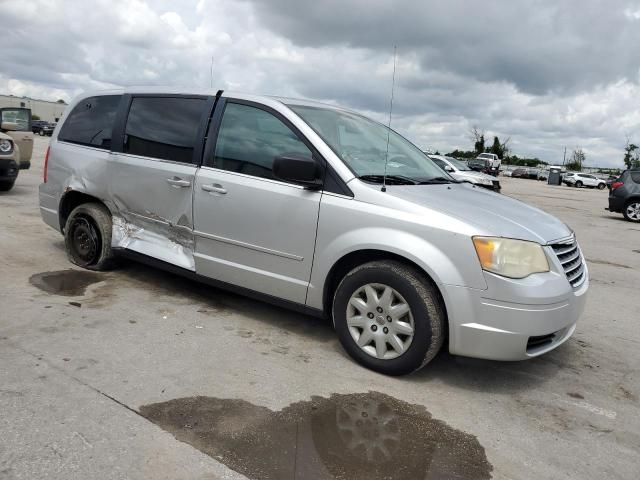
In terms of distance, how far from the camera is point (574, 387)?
12.1 ft

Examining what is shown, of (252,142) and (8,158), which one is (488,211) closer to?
(252,142)

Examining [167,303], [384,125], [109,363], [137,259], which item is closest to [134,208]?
[137,259]

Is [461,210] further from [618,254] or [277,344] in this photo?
[618,254]

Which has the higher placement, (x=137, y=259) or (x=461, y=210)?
(x=461, y=210)

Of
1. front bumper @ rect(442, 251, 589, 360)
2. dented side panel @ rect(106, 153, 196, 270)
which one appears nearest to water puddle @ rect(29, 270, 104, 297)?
dented side panel @ rect(106, 153, 196, 270)

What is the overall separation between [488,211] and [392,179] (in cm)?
71

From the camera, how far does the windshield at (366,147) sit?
403 centimetres

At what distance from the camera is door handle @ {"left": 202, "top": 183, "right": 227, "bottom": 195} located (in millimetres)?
4293

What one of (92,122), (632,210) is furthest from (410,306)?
(632,210)

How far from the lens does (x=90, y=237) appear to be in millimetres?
5414

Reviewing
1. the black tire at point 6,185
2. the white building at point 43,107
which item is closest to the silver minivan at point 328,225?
the black tire at point 6,185

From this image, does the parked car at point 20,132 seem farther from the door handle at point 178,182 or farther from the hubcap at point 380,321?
the hubcap at point 380,321

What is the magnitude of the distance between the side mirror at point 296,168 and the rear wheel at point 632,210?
48.4ft

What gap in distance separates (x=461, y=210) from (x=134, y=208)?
2.96 m
